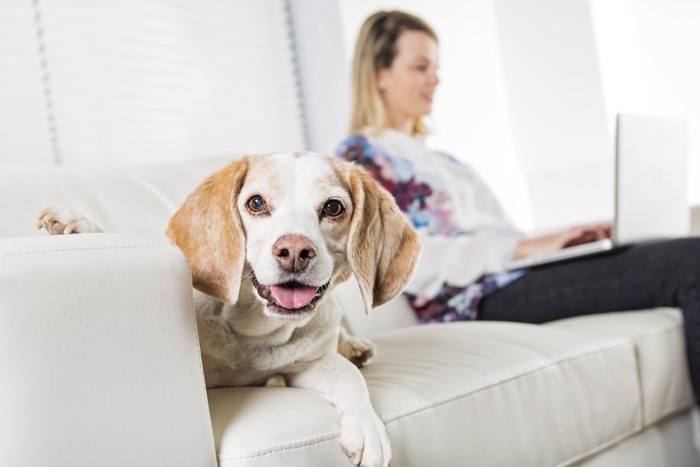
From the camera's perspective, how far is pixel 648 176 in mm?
2117

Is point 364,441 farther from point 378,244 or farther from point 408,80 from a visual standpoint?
point 408,80

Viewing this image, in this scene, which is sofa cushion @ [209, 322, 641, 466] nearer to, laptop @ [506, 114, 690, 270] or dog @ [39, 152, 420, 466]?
dog @ [39, 152, 420, 466]

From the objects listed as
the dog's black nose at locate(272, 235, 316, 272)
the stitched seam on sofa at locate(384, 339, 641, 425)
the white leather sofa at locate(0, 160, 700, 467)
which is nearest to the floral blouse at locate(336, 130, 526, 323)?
the white leather sofa at locate(0, 160, 700, 467)

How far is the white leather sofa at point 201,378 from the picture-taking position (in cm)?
87

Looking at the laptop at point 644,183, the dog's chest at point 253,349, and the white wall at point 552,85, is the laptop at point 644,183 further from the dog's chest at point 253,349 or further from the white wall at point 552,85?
the white wall at point 552,85

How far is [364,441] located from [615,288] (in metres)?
1.24

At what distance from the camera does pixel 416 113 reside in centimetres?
262

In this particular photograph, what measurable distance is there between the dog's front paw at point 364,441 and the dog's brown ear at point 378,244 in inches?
7.9

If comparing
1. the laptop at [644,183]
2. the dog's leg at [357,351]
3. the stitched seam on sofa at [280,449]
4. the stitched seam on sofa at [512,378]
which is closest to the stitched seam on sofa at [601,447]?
the stitched seam on sofa at [512,378]

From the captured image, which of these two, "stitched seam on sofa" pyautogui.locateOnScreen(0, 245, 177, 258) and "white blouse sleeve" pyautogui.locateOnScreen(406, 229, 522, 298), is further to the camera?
"white blouse sleeve" pyautogui.locateOnScreen(406, 229, 522, 298)

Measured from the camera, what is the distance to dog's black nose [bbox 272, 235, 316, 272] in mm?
1068

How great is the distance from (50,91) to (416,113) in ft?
4.17

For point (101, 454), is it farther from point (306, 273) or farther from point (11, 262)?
point (306, 273)

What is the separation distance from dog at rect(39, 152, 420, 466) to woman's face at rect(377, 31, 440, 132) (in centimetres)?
132
